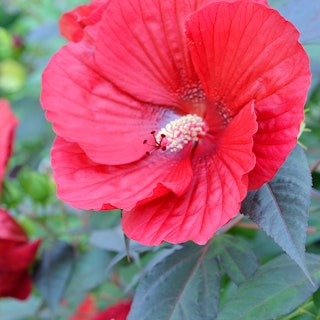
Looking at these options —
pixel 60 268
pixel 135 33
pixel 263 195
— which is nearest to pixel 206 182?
pixel 263 195

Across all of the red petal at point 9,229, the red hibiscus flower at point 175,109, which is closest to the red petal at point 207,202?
the red hibiscus flower at point 175,109

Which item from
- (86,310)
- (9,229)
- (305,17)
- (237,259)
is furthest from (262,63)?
(86,310)

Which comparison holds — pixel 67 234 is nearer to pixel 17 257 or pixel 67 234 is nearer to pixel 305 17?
pixel 17 257

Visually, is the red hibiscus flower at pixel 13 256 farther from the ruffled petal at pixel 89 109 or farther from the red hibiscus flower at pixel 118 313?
the ruffled petal at pixel 89 109

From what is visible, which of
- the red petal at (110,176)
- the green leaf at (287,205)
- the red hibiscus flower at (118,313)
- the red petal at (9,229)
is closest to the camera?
the green leaf at (287,205)

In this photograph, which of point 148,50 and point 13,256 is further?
point 13,256

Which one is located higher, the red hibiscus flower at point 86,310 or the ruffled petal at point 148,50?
the ruffled petal at point 148,50
